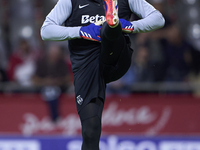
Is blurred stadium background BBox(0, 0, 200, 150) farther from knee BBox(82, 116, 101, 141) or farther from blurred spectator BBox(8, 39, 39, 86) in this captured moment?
knee BBox(82, 116, 101, 141)

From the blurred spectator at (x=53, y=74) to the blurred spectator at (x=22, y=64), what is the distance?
7.1 inches

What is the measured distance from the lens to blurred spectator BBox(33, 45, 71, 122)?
716 centimetres

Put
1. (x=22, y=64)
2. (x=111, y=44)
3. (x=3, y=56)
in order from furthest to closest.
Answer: (x=3, y=56) → (x=22, y=64) → (x=111, y=44)

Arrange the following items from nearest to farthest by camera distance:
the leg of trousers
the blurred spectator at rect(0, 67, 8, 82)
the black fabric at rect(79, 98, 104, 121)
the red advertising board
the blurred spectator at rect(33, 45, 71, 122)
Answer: the leg of trousers < the black fabric at rect(79, 98, 104, 121) < the red advertising board < the blurred spectator at rect(33, 45, 71, 122) < the blurred spectator at rect(0, 67, 8, 82)

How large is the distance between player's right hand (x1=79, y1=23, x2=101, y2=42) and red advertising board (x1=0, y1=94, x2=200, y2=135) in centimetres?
368

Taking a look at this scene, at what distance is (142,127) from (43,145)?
6.72ft

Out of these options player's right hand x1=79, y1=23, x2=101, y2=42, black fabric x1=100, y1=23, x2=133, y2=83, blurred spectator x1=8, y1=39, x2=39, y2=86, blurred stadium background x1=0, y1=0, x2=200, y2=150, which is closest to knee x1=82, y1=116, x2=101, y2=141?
black fabric x1=100, y1=23, x2=133, y2=83

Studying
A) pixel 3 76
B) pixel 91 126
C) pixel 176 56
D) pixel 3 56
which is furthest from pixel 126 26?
pixel 3 56

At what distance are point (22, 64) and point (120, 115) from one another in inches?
75.7

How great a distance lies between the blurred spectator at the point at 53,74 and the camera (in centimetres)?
716

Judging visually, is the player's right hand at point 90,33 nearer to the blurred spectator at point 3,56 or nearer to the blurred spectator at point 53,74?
the blurred spectator at point 53,74

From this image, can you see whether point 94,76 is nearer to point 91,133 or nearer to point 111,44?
point 111,44

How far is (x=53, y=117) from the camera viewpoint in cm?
707

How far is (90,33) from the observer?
3420mm
